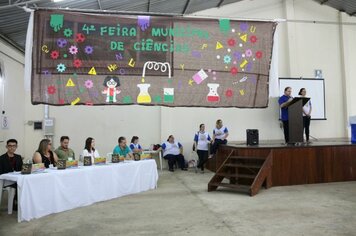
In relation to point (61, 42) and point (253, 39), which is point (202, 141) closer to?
point (253, 39)

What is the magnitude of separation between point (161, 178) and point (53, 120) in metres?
4.16

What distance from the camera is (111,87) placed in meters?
4.11

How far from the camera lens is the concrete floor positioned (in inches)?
140

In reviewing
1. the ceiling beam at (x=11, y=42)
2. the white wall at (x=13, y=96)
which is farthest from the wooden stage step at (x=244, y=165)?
the ceiling beam at (x=11, y=42)

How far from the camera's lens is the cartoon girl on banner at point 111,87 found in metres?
4.09

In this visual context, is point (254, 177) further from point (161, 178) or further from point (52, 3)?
point (52, 3)

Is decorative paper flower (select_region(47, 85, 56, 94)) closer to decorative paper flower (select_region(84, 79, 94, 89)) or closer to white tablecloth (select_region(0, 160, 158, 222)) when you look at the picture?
decorative paper flower (select_region(84, 79, 94, 89))

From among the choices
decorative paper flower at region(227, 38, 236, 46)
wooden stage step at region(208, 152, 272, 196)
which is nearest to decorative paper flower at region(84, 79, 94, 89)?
decorative paper flower at region(227, 38, 236, 46)

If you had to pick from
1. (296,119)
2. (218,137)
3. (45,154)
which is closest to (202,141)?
(218,137)

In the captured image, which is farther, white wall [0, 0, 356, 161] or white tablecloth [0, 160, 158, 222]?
white wall [0, 0, 356, 161]

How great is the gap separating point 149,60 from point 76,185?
213 cm

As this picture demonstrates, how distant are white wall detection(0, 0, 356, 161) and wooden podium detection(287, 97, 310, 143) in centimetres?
387

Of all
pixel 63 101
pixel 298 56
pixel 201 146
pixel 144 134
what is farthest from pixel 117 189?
pixel 298 56

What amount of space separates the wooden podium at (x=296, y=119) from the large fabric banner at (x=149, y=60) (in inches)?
78.6
